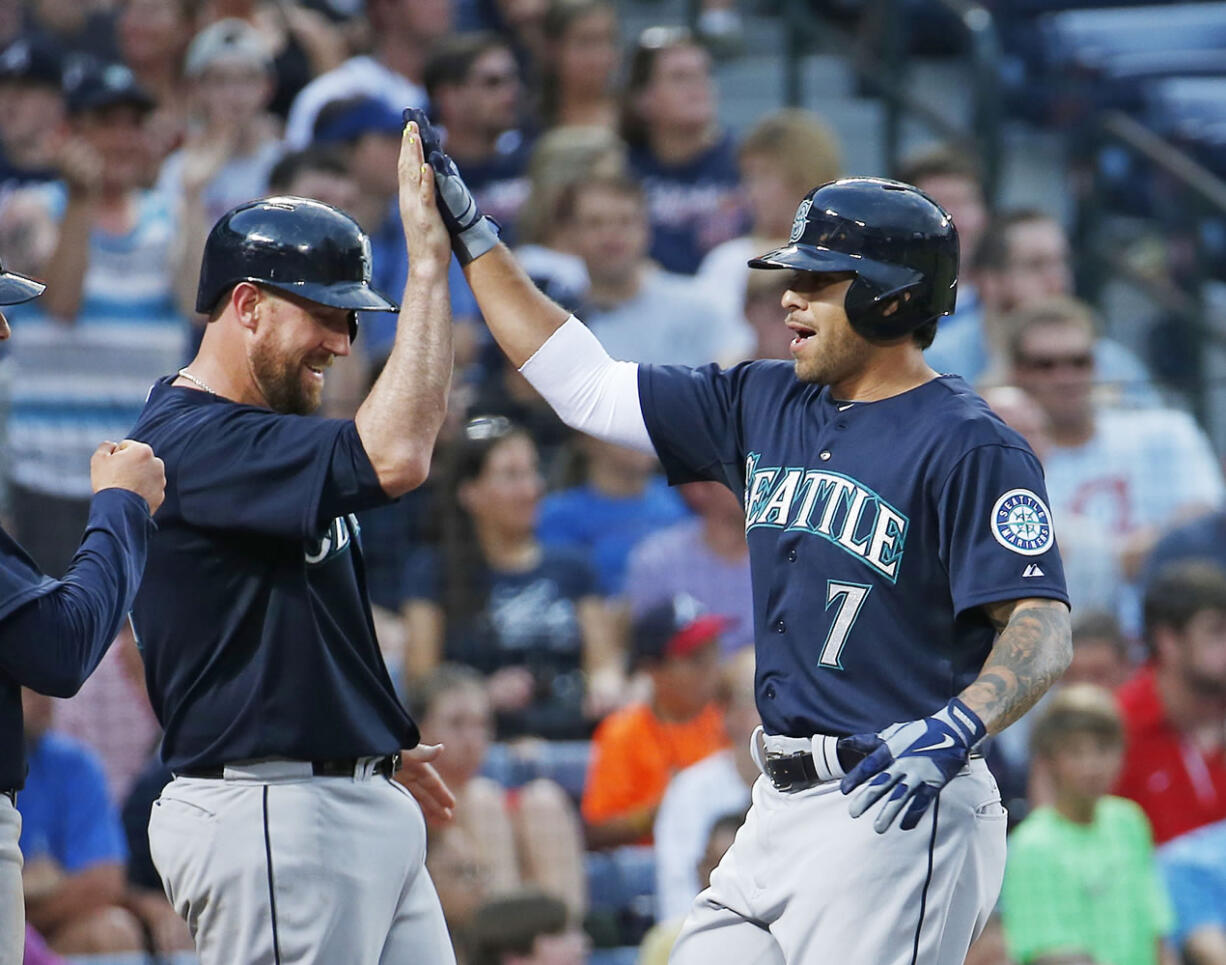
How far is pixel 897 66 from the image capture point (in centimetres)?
1007

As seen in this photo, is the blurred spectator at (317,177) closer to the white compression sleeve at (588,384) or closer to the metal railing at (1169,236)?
the white compression sleeve at (588,384)

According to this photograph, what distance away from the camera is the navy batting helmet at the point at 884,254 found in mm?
3682

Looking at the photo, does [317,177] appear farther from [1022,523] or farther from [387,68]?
[1022,523]

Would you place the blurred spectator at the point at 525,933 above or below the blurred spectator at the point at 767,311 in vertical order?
below

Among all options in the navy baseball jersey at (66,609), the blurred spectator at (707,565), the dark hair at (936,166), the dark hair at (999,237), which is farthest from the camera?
the dark hair at (936,166)

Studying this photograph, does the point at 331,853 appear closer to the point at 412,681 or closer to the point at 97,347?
the point at 412,681

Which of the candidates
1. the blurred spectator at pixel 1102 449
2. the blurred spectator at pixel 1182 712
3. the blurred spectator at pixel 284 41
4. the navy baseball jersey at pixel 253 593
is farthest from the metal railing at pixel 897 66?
the navy baseball jersey at pixel 253 593

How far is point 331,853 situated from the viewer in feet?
11.7

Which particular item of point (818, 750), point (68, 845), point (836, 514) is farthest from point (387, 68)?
point (818, 750)

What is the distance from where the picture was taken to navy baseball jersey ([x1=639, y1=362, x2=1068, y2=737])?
11.5 ft

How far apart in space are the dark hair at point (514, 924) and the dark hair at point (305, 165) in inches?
118

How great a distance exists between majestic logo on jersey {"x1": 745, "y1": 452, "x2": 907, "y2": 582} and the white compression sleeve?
36cm

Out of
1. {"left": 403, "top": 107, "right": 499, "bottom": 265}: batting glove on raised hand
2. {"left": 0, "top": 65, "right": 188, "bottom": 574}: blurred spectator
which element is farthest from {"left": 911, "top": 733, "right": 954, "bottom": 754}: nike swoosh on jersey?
{"left": 0, "top": 65, "right": 188, "bottom": 574}: blurred spectator

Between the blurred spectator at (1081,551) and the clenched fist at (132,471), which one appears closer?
the clenched fist at (132,471)
